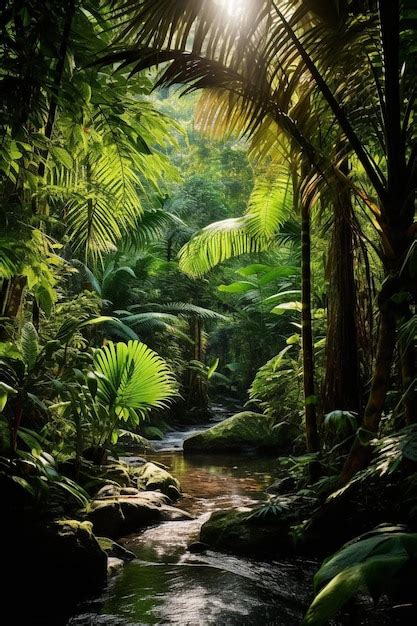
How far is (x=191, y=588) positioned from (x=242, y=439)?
634 centimetres

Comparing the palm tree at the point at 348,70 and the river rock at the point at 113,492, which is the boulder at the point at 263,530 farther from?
the river rock at the point at 113,492

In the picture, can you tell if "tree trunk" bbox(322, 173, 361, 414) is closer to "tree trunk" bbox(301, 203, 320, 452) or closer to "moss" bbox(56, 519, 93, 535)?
"tree trunk" bbox(301, 203, 320, 452)

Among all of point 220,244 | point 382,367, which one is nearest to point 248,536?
point 382,367

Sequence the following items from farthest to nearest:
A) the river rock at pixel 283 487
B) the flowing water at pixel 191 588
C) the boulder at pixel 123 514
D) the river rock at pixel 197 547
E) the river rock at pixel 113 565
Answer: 1. the river rock at pixel 283 487
2. the boulder at pixel 123 514
3. the river rock at pixel 197 547
4. the river rock at pixel 113 565
5. the flowing water at pixel 191 588

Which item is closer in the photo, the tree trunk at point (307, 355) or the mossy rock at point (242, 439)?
the tree trunk at point (307, 355)

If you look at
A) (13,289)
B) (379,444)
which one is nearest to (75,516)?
(13,289)

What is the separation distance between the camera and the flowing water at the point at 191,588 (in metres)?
2.64

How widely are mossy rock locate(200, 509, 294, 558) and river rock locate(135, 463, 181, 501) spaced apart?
1.57 m

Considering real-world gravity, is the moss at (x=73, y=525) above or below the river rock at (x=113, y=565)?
above

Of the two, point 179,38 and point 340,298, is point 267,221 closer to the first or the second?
point 340,298

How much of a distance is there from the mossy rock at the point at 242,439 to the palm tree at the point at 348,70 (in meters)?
6.44

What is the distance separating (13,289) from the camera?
3621 millimetres

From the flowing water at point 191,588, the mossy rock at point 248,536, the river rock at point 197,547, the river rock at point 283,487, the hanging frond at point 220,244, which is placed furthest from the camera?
the hanging frond at point 220,244

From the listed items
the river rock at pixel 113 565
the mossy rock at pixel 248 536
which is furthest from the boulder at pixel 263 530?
the river rock at pixel 113 565
